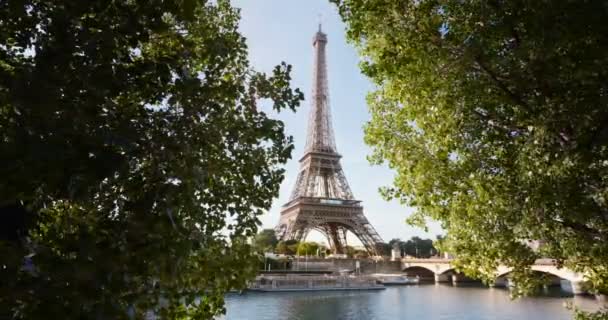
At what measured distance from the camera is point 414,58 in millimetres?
5949

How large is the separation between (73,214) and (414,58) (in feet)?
15.4

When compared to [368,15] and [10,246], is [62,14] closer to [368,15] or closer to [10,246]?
[10,246]

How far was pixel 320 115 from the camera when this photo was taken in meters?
69.4

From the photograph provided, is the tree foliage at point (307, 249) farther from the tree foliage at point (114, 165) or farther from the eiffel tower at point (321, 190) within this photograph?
the tree foliage at point (114, 165)

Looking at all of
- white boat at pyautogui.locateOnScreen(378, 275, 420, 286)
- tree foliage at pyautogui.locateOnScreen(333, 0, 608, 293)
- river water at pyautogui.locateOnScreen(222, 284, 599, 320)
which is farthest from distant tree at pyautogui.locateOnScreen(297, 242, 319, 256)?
tree foliage at pyautogui.locateOnScreen(333, 0, 608, 293)

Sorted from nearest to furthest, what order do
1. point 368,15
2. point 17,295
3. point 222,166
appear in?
point 17,295 < point 222,166 < point 368,15

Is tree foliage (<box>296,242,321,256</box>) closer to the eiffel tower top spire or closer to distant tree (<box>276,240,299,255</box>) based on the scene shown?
distant tree (<box>276,240,299,255</box>)

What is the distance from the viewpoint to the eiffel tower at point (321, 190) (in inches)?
2392

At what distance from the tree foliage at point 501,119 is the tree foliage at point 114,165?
308cm

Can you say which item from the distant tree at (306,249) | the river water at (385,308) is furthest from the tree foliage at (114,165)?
the distant tree at (306,249)

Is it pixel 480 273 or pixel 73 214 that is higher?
pixel 73 214

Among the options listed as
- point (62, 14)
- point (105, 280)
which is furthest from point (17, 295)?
point (62, 14)

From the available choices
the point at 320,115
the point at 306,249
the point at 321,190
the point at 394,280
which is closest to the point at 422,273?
the point at 394,280

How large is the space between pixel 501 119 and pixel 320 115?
63.9m
